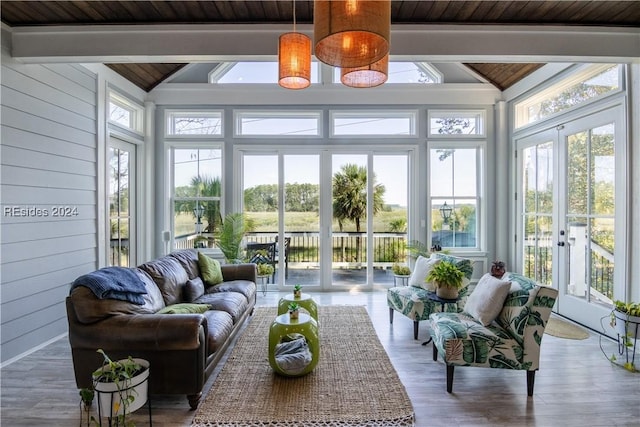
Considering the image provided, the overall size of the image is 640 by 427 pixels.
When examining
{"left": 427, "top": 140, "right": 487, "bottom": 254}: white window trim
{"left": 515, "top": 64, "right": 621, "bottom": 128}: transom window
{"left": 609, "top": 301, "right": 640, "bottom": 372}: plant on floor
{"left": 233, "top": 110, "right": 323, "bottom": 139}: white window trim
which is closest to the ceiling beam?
{"left": 515, "top": 64, "right": 621, "bottom": 128}: transom window

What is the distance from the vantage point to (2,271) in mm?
2961

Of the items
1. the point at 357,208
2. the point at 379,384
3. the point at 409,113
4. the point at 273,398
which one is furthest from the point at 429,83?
the point at 273,398

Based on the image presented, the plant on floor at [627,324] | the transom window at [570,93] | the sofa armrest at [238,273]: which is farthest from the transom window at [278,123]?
the plant on floor at [627,324]

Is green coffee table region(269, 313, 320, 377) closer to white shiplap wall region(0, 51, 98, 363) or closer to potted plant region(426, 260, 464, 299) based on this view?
potted plant region(426, 260, 464, 299)

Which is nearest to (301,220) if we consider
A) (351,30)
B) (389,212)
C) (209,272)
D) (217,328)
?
(389,212)

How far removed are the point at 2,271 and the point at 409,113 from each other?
559 centimetres

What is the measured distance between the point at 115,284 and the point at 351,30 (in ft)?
7.66

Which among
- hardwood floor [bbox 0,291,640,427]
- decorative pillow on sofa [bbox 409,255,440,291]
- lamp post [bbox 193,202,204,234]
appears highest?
lamp post [bbox 193,202,204,234]

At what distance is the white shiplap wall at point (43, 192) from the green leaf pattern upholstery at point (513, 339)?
3910 mm

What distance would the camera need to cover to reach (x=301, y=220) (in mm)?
5570

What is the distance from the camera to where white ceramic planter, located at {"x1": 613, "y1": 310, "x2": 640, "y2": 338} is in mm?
2859

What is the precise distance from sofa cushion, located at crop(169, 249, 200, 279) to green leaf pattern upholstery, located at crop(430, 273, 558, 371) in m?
2.78

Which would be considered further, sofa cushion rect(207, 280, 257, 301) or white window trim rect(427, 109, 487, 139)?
white window trim rect(427, 109, 487, 139)

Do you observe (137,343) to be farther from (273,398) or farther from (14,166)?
(14,166)
